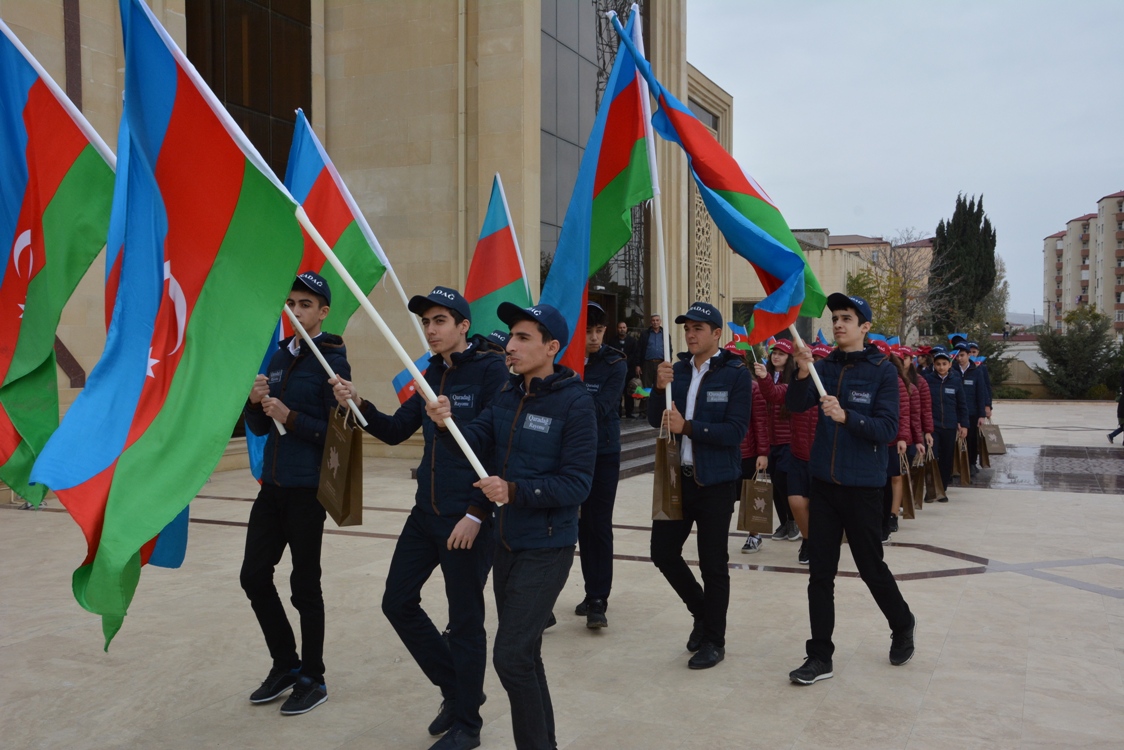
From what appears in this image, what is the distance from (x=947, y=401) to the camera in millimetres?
13227

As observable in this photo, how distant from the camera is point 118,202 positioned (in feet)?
13.9

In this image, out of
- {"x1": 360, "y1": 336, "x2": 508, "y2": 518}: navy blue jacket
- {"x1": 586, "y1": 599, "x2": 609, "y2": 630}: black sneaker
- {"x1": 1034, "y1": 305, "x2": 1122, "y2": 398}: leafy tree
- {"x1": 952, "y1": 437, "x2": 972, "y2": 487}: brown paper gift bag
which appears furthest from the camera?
{"x1": 1034, "y1": 305, "x2": 1122, "y2": 398}: leafy tree

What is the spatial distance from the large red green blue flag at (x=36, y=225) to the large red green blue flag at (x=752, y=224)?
3392 mm

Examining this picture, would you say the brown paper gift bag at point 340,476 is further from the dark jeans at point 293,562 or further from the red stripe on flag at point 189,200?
the red stripe on flag at point 189,200

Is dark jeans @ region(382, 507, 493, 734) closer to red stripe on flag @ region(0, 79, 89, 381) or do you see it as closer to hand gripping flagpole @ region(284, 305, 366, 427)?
hand gripping flagpole @ region(284, 305, 366, 427)

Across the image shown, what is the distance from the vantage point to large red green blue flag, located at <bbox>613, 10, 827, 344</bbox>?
5.50 metres

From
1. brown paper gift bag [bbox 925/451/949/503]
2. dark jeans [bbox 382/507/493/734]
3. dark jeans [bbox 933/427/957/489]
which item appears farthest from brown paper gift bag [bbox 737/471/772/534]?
dark jeans [bbox 933/427/957/489]

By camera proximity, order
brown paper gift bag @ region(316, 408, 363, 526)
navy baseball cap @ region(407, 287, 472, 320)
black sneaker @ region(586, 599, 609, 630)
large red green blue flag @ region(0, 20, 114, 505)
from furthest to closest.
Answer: black sneaker @ region(586, 599, 609, 630), large red green blue flag @ region(0, 20, 114, 505), brown paper gift bag @ region(316, 408, 363, 526), navy baseball cap @ region(407, 287, 472, 320)

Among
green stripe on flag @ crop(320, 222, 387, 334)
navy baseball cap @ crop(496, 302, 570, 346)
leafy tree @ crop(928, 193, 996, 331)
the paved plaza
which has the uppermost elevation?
leafy tree @ crop(928, 193, 996, 331)

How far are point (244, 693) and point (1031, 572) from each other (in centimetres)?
647

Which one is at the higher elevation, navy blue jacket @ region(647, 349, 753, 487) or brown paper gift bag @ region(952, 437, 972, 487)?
navy blue jacket @ region(647, 349, 753, 487)

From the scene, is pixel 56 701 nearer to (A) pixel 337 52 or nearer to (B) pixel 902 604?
(B) pixel 902 604

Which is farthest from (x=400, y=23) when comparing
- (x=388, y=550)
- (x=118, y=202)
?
(x=118, y=202)

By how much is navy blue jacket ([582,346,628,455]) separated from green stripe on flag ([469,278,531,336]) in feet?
2.84
